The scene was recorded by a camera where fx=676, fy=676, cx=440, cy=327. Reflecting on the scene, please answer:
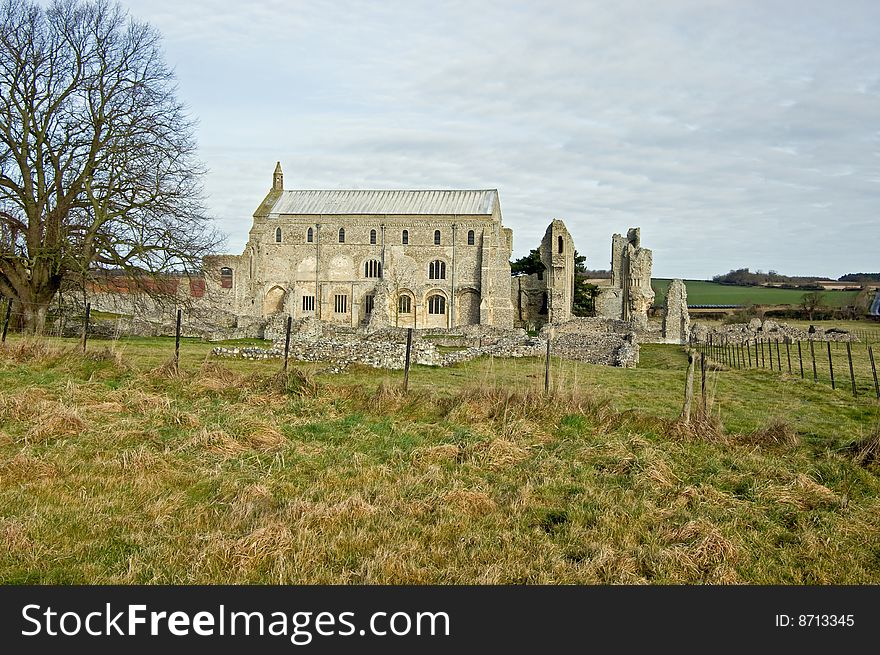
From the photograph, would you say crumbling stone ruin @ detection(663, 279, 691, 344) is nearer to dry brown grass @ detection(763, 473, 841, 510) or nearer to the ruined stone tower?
the ruined stone tower

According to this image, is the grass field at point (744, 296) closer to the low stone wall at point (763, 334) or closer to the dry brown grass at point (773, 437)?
the low stone wall at point (763, 334)

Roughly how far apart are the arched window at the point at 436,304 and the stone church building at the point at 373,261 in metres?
0.07

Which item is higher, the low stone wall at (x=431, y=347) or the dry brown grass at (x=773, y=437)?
the low stone wall at (x=431, y=347)

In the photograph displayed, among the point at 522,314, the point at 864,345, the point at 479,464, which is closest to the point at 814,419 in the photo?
the point at 479,464

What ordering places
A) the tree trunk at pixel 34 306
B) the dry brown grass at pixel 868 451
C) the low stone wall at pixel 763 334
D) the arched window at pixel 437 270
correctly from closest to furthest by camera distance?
1. the dry brown grass at pixel 868 451
2. the tree trunk at pixel 34 306
3. the low stone wall at pixel 763 334
4. the arched window at pixel 437 270

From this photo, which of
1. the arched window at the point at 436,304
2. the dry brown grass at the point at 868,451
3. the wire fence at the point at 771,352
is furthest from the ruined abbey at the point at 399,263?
the dry brown grass at the point at 868,451

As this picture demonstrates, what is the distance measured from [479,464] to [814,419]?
7.51 meters

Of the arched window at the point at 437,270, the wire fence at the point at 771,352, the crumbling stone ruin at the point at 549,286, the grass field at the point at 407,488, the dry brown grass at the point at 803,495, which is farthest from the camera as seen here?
the arched window at the point at 437,270

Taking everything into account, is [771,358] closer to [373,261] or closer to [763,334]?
[763,334]

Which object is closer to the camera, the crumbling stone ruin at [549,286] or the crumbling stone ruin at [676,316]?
the crumbling stone ruin at [676,316]

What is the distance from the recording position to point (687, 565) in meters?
5.23

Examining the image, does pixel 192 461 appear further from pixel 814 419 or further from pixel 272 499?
pixel 814 419

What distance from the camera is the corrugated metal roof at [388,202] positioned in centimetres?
5167

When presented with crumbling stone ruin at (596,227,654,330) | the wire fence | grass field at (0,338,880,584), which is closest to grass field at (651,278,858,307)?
crumbling stone ruin at (596,227,654,330)
